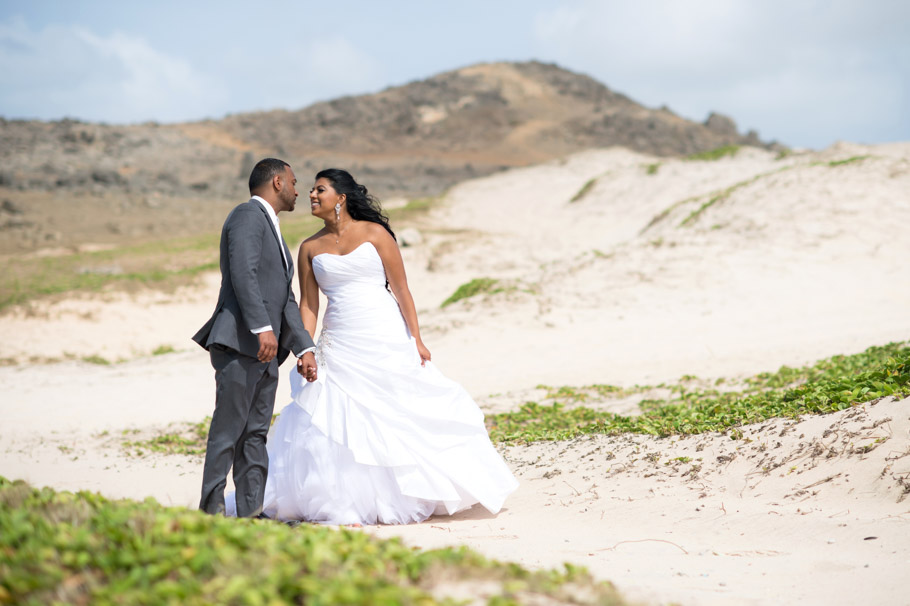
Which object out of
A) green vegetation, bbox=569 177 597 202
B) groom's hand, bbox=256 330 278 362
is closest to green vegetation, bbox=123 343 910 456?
groom's hand, bbox=256 330 278 362

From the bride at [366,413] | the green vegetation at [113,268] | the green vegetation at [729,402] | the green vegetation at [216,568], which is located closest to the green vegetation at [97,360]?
the green vegetation at [113,268]

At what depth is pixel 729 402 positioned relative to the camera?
7.06 meters

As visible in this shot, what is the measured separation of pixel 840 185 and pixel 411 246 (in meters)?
11.2

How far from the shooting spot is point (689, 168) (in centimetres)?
2912

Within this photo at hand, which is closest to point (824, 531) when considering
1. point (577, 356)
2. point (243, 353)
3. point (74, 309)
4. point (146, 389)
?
point (243, 353)

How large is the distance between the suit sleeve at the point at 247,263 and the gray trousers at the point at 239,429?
26cm

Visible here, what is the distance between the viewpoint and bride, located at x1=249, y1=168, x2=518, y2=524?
4.55 metres

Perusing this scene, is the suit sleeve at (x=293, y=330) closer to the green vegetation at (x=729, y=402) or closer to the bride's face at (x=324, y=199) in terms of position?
the bride's face at (x=324, y=199)

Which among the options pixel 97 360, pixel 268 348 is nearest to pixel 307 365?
pixel 268 348

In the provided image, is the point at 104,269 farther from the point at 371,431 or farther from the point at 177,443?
the point at 371,431

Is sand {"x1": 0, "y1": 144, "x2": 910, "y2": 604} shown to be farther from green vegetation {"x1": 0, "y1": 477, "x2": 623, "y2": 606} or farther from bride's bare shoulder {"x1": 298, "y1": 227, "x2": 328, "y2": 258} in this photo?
bride's bare shoulder {"x1": 298, "y1": 227, "x2": 328, "y2": 258}

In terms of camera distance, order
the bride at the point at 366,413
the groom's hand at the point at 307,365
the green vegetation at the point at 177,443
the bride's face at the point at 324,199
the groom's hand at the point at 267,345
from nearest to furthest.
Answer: the groom's hand at the point at 267,345, the groom's hand at the point at 307,365, the bride at the point at 366,413, the bride's face at the point at 324,199, the green vegetation at the point at 177,443

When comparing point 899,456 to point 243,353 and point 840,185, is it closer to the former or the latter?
point 243,353

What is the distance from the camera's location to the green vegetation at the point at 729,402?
577 centimetres
